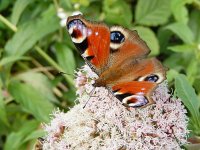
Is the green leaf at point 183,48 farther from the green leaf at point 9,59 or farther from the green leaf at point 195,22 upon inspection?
the green leaf at point 9,59

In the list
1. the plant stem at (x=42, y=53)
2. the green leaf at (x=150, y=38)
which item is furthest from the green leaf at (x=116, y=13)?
the plant stem at (x=42, y=53)

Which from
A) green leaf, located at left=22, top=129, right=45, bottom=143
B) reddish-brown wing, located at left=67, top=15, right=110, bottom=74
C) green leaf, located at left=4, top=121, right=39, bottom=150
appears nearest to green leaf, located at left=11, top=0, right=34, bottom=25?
green leaf, located at left=4, top=121, right=39, bottom=150

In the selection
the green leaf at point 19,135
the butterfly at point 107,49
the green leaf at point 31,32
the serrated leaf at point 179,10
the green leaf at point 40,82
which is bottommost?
the butterfly at point 107,49

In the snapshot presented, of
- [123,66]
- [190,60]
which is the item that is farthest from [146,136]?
[190,60]

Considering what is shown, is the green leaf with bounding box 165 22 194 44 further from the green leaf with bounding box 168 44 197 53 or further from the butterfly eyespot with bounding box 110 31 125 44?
the butterfly eyespot with bounding box 110 31 125 44

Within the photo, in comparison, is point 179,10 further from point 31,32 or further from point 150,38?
point 31,32

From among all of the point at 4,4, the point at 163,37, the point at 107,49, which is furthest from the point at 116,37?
the point at 4,4
